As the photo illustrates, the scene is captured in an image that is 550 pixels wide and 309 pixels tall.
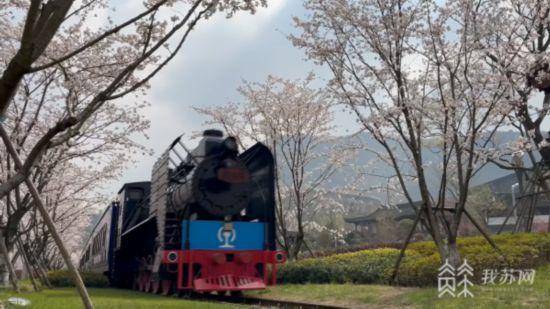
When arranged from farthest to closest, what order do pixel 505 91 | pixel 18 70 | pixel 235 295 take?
1. pixel 235 295
2. pixel 505 91
3. pixel 18 70

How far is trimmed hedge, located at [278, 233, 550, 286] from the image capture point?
11273 millimetres

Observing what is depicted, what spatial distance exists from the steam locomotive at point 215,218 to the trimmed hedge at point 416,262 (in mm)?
3185

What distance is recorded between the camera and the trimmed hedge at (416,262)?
444 inches

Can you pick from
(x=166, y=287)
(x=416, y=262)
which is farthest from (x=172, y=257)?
(x=416, y=262)

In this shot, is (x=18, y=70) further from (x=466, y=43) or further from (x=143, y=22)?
(x=466, y=43)

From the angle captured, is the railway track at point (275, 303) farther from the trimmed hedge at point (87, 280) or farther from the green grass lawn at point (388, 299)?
the trimmed hedge at point (87, 280)

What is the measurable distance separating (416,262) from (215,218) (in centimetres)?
489

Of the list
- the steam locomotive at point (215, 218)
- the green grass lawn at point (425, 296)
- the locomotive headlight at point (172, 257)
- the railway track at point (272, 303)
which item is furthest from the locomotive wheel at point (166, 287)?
the green grass lawn at point (425, 296)

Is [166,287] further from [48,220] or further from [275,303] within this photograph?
[48,220]

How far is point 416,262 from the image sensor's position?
1202 cm

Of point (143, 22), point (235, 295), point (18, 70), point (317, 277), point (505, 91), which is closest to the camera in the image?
point (18, 70)

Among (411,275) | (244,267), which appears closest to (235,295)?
(244,267)

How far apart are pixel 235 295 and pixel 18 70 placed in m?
10.7

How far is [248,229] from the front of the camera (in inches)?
464
